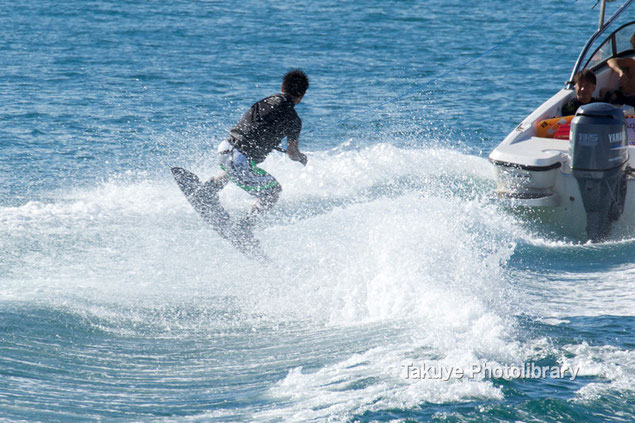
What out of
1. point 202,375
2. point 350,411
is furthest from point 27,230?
point 350,411

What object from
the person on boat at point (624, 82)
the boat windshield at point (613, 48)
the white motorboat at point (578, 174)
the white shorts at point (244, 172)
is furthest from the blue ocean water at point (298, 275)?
the boat windshield at point (613, 48)

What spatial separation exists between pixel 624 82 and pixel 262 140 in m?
4.07

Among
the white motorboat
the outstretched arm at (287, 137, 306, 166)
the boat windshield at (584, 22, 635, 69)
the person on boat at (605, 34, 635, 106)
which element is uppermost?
the boat windshield at (584, 22, 635, 69)

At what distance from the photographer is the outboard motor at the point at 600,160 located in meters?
6.30

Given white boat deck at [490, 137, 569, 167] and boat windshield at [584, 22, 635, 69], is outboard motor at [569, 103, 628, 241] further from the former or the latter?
boat windshield at [584, 22, 635, 69]

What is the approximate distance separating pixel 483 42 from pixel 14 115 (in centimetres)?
976

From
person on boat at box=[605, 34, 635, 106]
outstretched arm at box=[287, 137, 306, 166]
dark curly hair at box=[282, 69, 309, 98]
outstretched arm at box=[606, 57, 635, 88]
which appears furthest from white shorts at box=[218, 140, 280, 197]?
outstretched arm at box=[606, 57, 635, 88]

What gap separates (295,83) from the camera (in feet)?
19.0

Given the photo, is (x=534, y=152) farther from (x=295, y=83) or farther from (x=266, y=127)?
(x=266, y=127)

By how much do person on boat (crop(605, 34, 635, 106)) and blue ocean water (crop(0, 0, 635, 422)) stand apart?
63.5 inches

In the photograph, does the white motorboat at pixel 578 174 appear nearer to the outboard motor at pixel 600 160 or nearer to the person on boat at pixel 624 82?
the outboard motor at pixel 600 160

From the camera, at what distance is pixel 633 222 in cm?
662

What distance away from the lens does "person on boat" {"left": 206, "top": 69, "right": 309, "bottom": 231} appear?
19.0 ft

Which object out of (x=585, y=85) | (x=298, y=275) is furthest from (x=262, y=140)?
(x=585, y=85)
